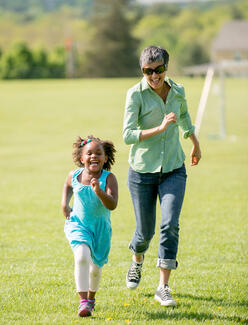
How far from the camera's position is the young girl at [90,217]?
16.1 feet

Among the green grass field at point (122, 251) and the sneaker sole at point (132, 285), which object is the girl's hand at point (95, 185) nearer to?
the green grass field at point (122, 251)

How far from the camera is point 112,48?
304 ft

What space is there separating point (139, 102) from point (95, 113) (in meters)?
31.6

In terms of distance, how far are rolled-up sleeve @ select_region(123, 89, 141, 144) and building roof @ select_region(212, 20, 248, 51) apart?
10746 centimetres

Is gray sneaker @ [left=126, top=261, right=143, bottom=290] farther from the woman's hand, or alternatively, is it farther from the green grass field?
the woman's hand

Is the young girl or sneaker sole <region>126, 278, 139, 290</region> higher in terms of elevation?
the young girl

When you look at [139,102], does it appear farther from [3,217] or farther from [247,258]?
[3,217]

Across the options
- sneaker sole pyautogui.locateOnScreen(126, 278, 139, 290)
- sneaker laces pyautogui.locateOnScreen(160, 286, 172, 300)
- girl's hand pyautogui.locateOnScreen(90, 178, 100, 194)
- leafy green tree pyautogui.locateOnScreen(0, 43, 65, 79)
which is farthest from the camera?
leafy green tree pyautogui.locateOnScreen(0, 43, 65, 79)

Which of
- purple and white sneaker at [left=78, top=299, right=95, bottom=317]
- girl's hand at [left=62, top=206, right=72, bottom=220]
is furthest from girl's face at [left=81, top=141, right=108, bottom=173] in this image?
purple and white sneaker at [left=78, top=299, right=95, bottom=317]

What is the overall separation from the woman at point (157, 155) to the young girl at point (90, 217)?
0.39m

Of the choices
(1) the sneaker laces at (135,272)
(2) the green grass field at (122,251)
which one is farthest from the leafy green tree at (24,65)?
(1) the sneaker laces at (135,272)

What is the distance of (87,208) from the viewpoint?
501 centimetres

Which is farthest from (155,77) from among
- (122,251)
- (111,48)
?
(111,48)

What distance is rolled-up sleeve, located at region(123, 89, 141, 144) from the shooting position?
5238 mm
